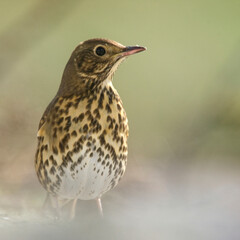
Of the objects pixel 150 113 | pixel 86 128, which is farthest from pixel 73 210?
pixel 150 113

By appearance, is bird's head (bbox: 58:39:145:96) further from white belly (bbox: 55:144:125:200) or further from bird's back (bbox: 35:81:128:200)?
white belly (bbox: 55:144:125:200)

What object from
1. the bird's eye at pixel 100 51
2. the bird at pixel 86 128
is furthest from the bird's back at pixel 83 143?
the bird's eye at pixel 100 51

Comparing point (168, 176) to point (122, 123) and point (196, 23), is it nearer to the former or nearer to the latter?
point (122, 123)

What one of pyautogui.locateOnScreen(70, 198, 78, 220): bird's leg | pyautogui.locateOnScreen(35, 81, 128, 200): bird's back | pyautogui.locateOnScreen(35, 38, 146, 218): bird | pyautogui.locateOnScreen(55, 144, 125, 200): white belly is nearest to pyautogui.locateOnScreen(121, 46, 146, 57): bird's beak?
pyautogui.locateOnScreen(35, 38, 146, 218): bird

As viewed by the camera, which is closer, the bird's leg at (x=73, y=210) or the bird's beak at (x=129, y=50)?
the bird's beak at (x=129, y=50)

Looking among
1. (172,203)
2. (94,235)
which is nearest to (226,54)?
(172,203)

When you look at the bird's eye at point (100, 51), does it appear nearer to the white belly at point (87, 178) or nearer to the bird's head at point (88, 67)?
the bird's head at point (88, 67)

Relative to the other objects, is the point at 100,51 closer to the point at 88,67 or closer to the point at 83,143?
the point at 88,67
